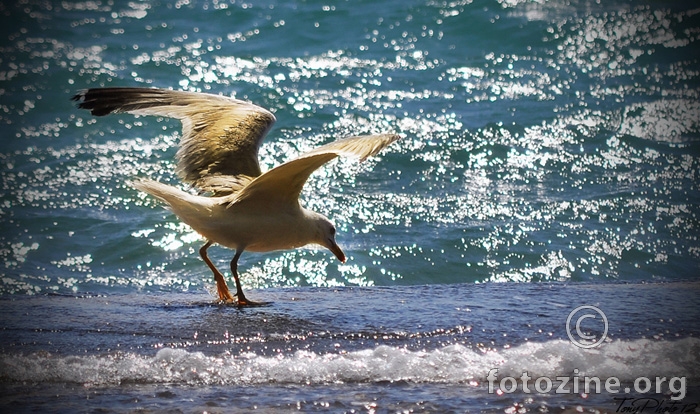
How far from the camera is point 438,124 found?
11.0m

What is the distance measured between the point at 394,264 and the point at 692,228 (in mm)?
3233

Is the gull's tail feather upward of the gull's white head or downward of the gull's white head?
upward

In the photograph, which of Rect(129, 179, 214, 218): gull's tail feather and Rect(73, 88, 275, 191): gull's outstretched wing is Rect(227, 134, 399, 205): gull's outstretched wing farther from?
Rect(73, 88, 275, 191): gull's outstretched wing

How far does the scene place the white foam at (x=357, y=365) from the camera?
163 inches

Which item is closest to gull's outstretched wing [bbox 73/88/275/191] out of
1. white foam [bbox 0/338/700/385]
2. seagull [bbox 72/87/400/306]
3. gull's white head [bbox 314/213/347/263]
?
seagull [bbox 72/87/400/306]

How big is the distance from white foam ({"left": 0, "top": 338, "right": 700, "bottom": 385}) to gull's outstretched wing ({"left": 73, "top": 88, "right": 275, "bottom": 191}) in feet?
6.36

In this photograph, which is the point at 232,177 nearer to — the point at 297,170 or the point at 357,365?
the point at 297,170

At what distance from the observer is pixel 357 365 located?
4.27m

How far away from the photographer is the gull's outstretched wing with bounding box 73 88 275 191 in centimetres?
628

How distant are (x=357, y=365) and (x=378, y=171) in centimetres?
577

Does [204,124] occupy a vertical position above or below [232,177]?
above

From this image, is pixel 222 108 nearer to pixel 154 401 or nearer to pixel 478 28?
pixel 154 401

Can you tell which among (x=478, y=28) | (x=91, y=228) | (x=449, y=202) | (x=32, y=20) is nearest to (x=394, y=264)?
(x=449, y=202)

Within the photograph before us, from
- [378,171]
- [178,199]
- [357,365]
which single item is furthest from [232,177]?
[378,171]
